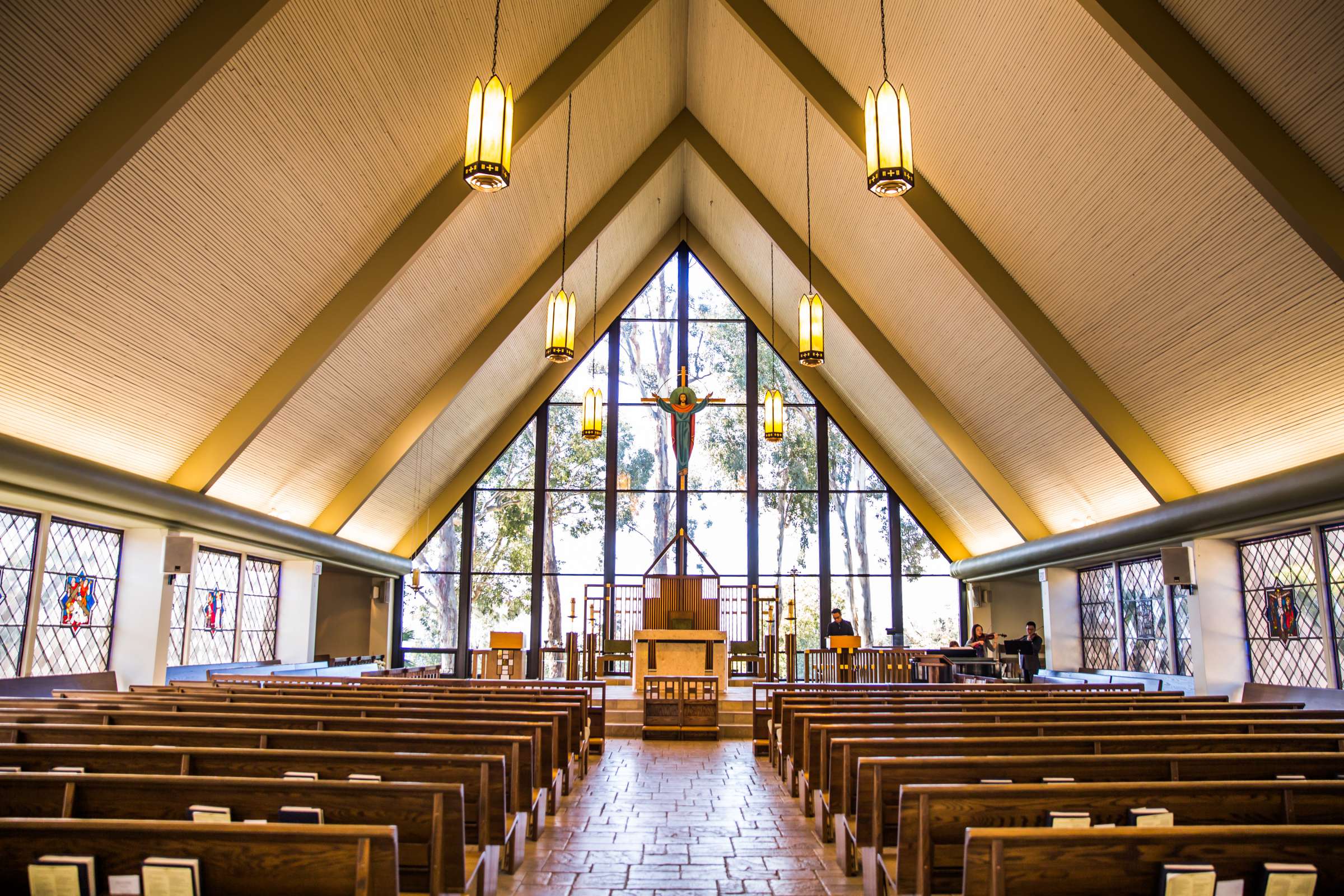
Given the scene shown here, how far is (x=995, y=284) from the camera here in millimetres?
8750

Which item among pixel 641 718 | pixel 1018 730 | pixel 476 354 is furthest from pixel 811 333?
pixel 476 354

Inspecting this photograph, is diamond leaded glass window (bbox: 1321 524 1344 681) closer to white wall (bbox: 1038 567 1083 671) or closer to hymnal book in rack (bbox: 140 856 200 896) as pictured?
white wall (bbox: 1038 567 1083 671)

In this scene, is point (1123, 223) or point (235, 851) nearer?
point (235, 851)

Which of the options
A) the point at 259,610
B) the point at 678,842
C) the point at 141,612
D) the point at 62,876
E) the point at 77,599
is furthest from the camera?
the point at 259,610

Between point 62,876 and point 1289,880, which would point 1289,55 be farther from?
point 62,876

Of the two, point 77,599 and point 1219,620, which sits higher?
point 77,599

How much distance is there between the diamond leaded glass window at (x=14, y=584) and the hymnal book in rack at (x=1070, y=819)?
8434 mm

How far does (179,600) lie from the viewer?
1015 centimetres

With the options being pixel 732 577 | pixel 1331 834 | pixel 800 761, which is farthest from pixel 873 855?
pixel 732 577

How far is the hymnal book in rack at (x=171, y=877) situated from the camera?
2.14m

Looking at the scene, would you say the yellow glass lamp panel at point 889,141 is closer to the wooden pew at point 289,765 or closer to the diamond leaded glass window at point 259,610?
the wooden pew at point 289,765

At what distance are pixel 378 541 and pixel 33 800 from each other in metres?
11.9

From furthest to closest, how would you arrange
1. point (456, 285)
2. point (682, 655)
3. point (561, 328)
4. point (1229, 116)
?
1. point (682, 655)
2. point (456, 285)
3. point (561, 328)
4. point (1229, 116)

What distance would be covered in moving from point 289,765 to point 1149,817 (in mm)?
2917
